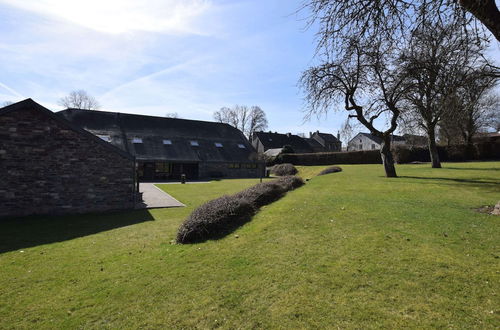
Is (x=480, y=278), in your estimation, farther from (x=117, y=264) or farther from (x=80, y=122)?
(x=80, y=122)

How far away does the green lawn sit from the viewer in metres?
3.60

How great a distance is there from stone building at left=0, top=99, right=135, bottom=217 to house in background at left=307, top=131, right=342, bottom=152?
59657mm

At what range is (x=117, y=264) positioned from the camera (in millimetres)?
5961

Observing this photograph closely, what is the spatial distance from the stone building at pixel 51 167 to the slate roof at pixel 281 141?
45.4 m

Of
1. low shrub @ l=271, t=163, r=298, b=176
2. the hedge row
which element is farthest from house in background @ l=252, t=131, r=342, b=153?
low shrub @ l=271, t=163, r=298, b=176

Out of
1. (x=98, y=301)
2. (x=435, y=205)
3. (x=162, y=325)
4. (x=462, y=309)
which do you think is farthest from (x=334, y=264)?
(x=435, y=205)

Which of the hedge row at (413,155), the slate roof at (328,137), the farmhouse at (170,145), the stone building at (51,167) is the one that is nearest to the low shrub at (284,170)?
the farmhouse at (170,145)

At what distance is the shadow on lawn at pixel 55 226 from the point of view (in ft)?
26.9

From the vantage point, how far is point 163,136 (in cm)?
3447

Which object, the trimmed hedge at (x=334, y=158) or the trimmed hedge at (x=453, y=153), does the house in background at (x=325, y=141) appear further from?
the trimmed hedge at (x=453, y=153)

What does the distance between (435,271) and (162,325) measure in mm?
4201

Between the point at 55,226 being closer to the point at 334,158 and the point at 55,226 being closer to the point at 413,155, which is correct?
the point at 334,158

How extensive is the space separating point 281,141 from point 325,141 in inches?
649

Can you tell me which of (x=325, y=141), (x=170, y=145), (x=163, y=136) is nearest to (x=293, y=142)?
(x=325, y=141)
